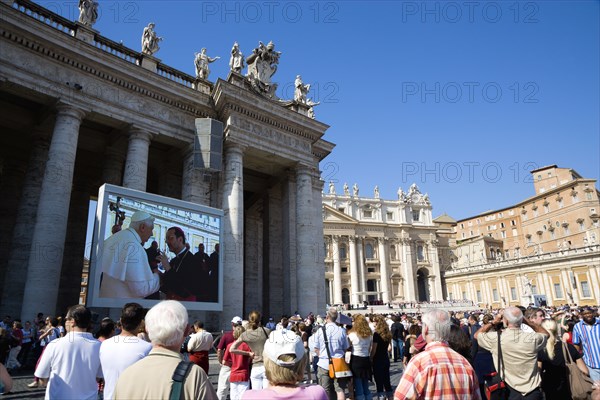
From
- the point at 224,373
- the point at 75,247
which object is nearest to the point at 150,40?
the point at 75,247

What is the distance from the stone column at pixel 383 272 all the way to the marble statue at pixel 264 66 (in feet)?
163

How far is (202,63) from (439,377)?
1741 centimetres

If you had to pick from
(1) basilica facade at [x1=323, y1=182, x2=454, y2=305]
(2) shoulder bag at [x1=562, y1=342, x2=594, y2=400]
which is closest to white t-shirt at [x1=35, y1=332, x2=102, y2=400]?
(2) shoulder bag at [x1=562, y1=342, x2=594, y2=400]

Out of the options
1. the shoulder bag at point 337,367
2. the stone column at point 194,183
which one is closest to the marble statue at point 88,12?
the stone column at point 194,183

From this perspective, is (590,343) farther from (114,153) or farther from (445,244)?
(445,244)

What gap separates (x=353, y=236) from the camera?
62594mm

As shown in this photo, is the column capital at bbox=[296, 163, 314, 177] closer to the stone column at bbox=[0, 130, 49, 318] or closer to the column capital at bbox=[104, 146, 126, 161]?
the column capital at bbox=[104, 146, 126, 161]

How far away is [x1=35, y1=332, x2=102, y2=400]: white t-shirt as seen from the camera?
3549mm

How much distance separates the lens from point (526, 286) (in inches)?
1748

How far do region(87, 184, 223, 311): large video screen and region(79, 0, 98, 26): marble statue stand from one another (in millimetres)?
6937

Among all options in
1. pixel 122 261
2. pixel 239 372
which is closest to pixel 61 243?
pixel 122 261

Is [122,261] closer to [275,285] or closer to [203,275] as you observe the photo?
[203,275]

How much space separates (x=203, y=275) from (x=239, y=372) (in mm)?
8349

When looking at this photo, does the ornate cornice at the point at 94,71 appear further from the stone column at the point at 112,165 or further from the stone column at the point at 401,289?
the stone column at the point at 401,289
